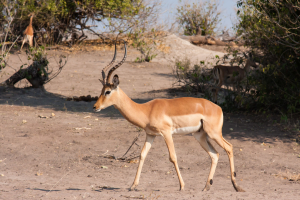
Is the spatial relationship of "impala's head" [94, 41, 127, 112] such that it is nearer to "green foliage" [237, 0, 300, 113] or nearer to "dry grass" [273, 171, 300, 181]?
"dry grass" [273, 171, 300, 181]

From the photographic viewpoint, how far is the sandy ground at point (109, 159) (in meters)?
4.34

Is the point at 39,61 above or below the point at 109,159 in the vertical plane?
above

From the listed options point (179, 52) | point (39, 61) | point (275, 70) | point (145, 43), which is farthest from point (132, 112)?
point (179, 52)

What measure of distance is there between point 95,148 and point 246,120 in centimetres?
388

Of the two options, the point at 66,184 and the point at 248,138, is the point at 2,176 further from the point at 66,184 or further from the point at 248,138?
the point at 248,138

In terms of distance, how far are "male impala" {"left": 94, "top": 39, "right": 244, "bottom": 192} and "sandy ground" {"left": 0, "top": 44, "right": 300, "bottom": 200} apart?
1.70 ft

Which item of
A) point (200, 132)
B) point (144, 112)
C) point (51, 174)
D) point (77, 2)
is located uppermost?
point (77, 2)

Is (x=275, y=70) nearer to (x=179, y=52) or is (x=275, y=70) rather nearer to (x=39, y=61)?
(x=39, y=61)

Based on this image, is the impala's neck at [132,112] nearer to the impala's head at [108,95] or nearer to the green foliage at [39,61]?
the impala's head at [108,95]

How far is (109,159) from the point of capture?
5.84 m

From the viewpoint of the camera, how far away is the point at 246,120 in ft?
27.1

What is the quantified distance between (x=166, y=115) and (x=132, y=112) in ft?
1.42

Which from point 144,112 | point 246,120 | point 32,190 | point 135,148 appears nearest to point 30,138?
point 135,148

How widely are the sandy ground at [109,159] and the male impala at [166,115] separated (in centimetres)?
52
